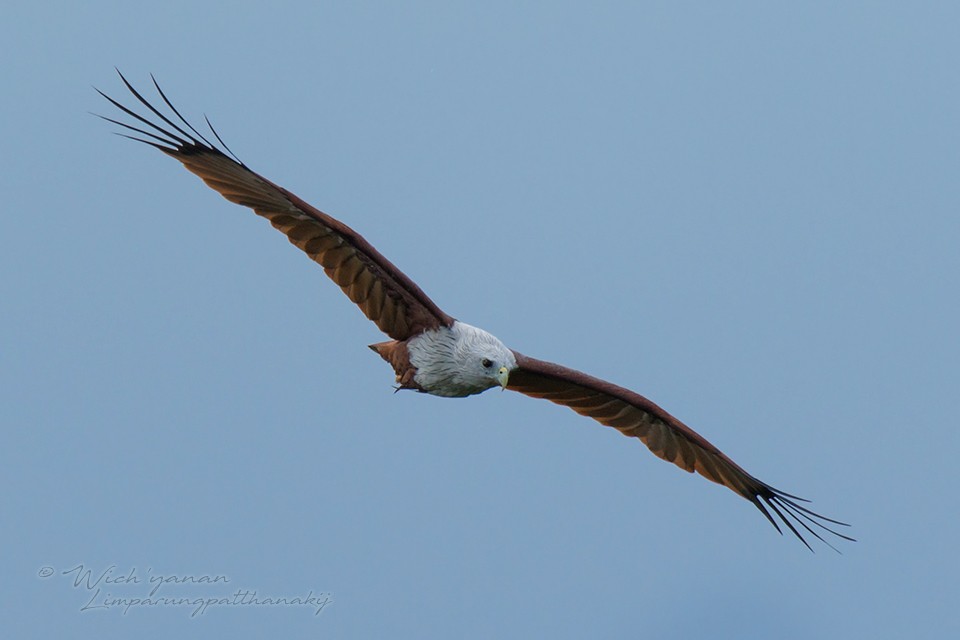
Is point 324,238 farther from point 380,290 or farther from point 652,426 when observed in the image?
point 652,426

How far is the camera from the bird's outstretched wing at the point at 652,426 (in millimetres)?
11227

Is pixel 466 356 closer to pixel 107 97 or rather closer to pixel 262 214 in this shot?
pixel 262 214

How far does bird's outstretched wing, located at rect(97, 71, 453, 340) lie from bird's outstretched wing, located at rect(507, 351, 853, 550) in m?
1.29

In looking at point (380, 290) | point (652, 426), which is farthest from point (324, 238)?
point (652, 426)

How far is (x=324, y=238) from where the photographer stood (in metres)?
9.90

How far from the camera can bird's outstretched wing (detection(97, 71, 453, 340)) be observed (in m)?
9.62

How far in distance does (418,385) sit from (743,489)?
362cm

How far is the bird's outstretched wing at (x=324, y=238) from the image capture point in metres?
9.62

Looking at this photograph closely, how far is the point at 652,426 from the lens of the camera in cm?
1179

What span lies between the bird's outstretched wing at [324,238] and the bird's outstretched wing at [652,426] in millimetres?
1287

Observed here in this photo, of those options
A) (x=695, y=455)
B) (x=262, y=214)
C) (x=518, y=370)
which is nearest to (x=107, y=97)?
(x=262, y=214)

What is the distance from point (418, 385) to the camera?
10.1m

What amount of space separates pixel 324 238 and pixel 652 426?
11.7ft

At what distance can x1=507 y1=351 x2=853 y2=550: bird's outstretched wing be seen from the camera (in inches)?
442
